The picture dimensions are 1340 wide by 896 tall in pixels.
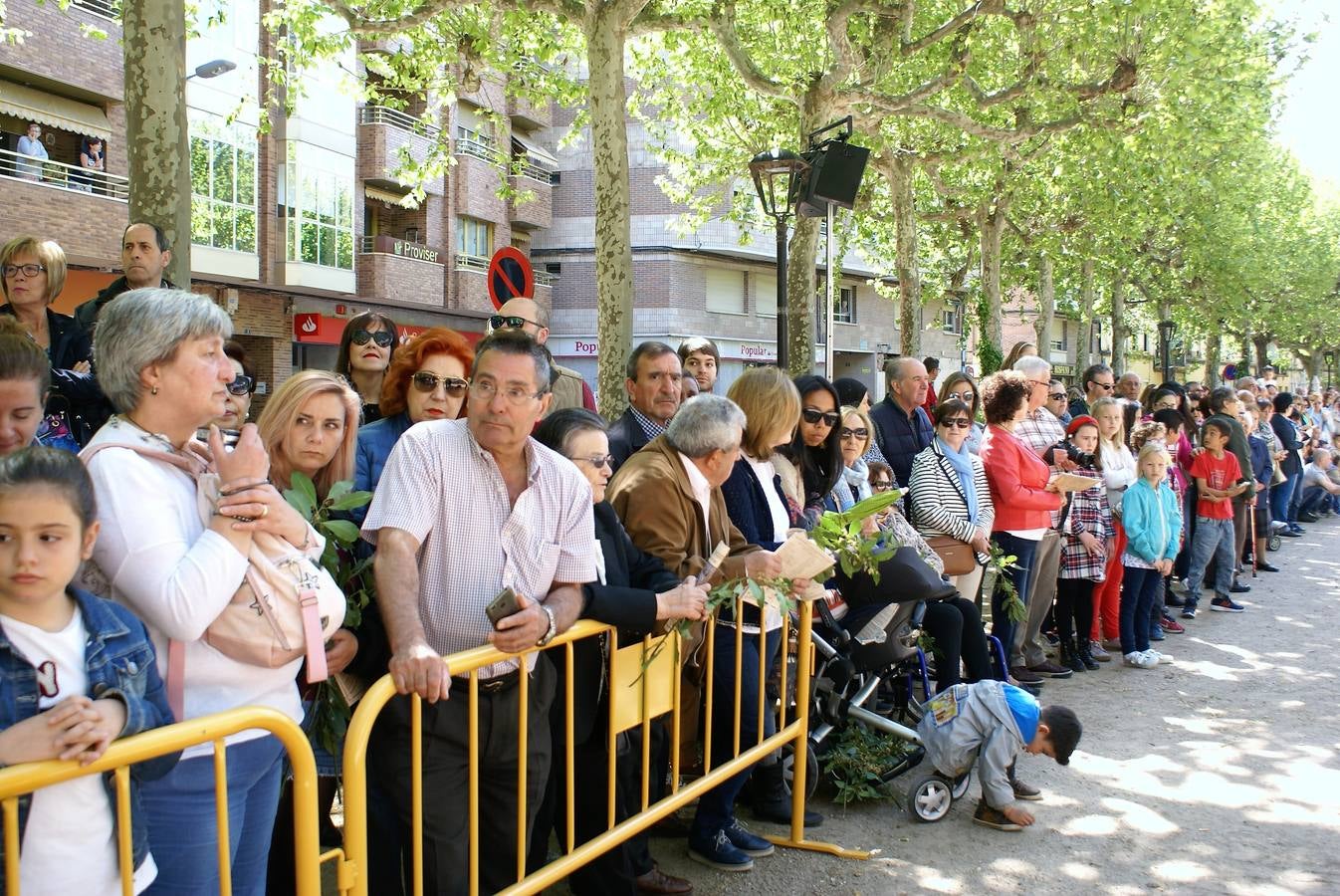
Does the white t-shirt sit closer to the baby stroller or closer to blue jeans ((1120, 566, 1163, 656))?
the baby stroller

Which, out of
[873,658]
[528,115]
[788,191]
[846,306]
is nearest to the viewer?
[873,658]

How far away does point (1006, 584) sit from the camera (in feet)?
23.2

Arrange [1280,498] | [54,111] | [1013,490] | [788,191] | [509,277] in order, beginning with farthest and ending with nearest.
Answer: [54,111], [1280,498], [788,191], [509,277], [1013,490]

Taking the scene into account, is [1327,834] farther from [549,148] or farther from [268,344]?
[549,148]

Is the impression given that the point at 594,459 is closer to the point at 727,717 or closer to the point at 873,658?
the point at 727,717

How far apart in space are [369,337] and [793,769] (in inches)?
111

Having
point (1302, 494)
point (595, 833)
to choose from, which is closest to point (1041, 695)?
point (595, 833)

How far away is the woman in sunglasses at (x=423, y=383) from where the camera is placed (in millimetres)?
4402

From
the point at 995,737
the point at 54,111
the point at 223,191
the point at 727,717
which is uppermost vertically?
the point at 54,111

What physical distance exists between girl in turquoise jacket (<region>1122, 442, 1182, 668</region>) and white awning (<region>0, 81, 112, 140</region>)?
18.6 metres

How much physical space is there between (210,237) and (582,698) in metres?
21.6

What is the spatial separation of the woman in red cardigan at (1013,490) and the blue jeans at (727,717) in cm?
348

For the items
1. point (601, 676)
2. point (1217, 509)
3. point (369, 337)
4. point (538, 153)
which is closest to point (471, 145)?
point (538, 153)

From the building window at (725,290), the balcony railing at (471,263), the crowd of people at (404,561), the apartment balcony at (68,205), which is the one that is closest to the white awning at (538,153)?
the balcony railing at (471,263)
